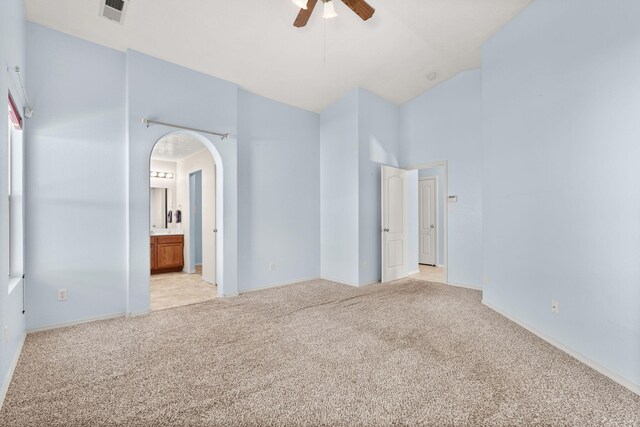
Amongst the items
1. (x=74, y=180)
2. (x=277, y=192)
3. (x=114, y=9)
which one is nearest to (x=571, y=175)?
(x=277, y=192)

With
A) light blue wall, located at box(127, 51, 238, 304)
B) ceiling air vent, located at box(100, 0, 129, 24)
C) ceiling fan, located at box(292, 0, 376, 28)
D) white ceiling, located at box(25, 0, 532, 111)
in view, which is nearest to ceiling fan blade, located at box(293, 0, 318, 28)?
ceiling fan, located at box(292, 0, 376, 28)

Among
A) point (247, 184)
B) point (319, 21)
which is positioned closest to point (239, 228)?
point (247, 184)

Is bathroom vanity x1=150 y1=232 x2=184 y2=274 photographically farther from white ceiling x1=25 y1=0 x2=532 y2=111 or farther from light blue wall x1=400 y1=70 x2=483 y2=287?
light blue wall x1=400 y1=70 x2=483 y2=287

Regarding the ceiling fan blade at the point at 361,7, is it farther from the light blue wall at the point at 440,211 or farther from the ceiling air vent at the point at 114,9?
the light blue wall at the point at 440,211

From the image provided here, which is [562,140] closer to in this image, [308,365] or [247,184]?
[308,365]

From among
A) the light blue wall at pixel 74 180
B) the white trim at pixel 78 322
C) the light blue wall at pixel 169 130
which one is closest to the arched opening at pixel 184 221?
the light blue wall at pixel 169 130

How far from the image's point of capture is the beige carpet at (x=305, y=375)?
66.9 inches

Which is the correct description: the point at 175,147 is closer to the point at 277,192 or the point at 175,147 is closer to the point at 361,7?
the point at 277,192

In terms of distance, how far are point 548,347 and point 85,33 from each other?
5.51 meters

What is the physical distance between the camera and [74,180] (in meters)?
3.13

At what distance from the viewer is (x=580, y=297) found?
2.42 metres

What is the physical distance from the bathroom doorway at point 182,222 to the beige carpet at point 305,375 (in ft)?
4.23

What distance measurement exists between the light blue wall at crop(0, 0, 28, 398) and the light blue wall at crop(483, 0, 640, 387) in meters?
4.15

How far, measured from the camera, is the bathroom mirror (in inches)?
264
